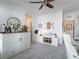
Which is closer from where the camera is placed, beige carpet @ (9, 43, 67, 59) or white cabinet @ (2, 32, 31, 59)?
white cabinet @ (2, 32, 31, 59)

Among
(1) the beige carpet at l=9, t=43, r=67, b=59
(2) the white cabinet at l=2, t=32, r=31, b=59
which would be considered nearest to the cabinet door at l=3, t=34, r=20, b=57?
(2) the white cabinet at l=2, t=32, r=31, b=59

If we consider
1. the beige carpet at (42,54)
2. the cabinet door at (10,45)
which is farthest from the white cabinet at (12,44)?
the beige carpet at (42,54)

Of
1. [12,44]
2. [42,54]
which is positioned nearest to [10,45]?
[12,44]

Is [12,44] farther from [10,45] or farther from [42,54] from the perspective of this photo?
[42,54]

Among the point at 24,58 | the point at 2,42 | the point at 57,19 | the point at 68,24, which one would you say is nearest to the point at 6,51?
the point at 2,42

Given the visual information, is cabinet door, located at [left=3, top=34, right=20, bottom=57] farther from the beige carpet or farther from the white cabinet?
the beige carpet

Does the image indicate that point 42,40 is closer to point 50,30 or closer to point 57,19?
point 50,30

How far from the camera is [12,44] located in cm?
454

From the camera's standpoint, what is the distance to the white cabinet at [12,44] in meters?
4.04

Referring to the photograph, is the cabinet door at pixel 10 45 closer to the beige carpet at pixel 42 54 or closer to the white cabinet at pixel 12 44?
the white cabinet at pixel 12 44

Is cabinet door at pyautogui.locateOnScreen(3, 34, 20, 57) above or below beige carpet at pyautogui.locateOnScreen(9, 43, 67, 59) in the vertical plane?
above

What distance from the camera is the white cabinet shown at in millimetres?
4039

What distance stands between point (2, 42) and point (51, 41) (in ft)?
14.7

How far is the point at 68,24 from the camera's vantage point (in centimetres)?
983
